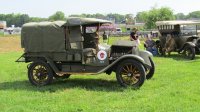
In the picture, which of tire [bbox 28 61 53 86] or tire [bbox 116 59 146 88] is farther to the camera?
tire [bbox 28 61 53 86]

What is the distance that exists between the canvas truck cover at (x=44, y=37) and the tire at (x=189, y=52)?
9028mm

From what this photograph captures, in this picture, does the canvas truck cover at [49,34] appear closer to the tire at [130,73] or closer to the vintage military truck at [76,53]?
the vintage military truck at [76,53]

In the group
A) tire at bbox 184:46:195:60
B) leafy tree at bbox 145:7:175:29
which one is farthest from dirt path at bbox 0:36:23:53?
leafy tree at bbox 145:7:175:29

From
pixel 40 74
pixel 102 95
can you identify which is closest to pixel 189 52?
pixel 40 74

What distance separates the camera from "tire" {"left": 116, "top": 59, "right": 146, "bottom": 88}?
10525 millimetres

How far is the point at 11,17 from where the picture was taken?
162500 millimetres

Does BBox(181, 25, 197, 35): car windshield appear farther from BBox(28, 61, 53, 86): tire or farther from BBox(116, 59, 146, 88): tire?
BBox(28, 61, 53, 86): tire

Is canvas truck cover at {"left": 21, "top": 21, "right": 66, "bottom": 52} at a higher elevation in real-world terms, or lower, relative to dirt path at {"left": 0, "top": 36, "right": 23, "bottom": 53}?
higher

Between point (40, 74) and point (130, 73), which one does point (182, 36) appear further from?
point (40, 74)

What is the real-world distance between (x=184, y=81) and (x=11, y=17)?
15650 cm

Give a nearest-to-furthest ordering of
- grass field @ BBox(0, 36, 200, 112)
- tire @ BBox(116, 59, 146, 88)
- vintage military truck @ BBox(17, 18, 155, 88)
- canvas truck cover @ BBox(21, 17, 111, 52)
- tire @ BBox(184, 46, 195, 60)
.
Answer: grass field @ BBox(0, 36, 200, 112) → tire @ BBox(116, 59, 146, 88) → vintage military truck @ BBox(17, 18, 155, 88) → canvas truck cover @ BBox(21, 17, 111, 52) → tire @ BBox(184, 46, 195, 60)

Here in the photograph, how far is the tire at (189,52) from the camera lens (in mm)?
18650

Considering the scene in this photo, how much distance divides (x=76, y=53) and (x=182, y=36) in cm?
1044

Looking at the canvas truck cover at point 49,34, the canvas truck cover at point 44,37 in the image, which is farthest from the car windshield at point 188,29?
the canvas truck cover at point 44,37
